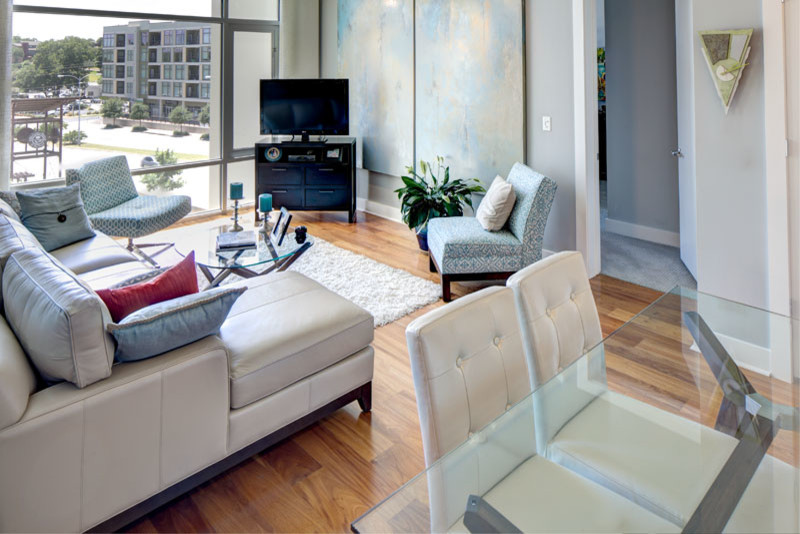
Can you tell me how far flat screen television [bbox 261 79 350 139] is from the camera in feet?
17.7

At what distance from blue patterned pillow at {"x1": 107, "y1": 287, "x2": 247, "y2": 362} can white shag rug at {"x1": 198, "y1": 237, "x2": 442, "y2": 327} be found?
156 cm

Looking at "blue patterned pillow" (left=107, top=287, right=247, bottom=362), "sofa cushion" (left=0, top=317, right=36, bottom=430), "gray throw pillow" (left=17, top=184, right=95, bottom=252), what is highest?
"gray throw pillow" (left=17, top=184, right=95, bottom=252)

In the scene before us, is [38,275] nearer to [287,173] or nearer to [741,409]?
[741,409]

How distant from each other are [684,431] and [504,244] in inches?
85.2

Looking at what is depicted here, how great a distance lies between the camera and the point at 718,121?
2.53 meters

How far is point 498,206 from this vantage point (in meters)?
3.48

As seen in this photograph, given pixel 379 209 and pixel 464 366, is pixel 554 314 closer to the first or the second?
pixel 464 366

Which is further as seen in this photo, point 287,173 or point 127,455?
point 287,173

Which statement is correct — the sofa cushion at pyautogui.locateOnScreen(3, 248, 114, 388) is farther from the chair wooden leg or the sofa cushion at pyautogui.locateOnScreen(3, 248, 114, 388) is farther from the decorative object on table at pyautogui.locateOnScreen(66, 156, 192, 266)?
the decorative object on table at pyautogui.locateOnScreen(66, 156, 192, 266)

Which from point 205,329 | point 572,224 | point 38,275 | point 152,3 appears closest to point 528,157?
point 572,224

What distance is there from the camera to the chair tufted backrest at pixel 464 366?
1.16 m

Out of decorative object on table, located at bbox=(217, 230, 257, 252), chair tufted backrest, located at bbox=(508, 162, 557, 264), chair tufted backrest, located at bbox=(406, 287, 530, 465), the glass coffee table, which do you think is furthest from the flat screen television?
chair tufted backrest, located at bbox=(406, 287, 530, 465)

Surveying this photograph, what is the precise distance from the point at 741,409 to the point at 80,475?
1914 millimetres

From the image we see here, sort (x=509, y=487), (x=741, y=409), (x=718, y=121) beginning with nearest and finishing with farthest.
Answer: (x=509, y=487), (x=741, y=409), (x=718, y=121)
